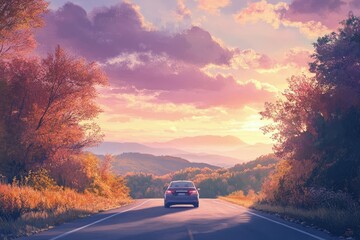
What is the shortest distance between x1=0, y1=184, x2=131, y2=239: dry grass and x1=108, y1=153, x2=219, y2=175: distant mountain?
12820cm

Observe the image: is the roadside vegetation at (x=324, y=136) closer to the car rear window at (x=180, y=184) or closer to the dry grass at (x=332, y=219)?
the dry grass at (x=332, y=219)

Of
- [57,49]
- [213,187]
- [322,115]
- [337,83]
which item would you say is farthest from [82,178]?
[213,187]

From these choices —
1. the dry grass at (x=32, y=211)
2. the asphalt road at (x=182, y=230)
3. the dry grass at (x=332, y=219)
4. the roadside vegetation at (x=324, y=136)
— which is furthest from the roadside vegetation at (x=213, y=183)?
the asphalt road at (x=182, y=230)

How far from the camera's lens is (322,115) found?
2645 centimetres

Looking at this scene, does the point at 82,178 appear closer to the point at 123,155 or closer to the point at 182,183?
the point at 182,183

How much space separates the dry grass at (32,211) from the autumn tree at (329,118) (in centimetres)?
1055

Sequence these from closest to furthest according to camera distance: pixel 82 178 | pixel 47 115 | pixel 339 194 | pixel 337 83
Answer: pixel 339 194 < pixel 337 83 < pixel 47 115 < pixel 82 178

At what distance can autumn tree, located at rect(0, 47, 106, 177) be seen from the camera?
97.9 ft

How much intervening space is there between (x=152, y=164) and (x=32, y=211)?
152m

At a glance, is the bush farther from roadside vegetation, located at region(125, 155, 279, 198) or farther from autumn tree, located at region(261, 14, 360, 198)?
roadside vegetation, located at region(125, 155, 279, 198)

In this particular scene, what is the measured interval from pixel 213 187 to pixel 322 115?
2235 inches

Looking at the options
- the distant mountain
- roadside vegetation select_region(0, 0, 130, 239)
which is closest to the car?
roadside vegetation select_region(0, 0, 130, 239)

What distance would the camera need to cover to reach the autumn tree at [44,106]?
1174 inches

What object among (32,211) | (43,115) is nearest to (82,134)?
(43,115)
